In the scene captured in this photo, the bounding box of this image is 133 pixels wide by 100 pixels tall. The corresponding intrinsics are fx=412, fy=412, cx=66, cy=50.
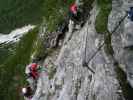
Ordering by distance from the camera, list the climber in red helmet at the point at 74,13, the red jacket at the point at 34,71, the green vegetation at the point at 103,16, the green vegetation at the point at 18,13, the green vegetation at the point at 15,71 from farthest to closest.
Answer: the green vegetation at the point at 18,13
the green vegetation at the point at 15,71
the red jacket at the point at 34,71
the climber in red helmet at the point at 74,13
the green vegetation at the point at 103,16

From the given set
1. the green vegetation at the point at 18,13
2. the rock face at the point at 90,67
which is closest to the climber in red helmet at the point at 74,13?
the rock face at the point at 90,67

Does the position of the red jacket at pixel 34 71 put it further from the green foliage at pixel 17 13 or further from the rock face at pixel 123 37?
the green foliage at pixel 17 13

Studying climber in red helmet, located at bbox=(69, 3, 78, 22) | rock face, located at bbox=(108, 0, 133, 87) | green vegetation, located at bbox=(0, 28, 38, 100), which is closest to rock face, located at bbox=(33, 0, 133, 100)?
rock face, located at bbox=(108, 0, 133, 87)

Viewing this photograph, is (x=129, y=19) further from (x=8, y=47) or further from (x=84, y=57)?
Result: (x=8, y=47)

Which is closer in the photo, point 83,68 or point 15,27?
point 83,68

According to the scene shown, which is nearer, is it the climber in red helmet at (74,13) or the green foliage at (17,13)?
the climber in red helmet at (74,13)

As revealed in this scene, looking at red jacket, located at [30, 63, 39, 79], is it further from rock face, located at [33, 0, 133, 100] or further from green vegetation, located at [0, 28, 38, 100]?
green vegetation, located at [0, 28, 38, 100]

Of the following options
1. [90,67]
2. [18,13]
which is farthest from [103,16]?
[18,13]

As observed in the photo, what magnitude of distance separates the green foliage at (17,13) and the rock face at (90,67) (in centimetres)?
4216

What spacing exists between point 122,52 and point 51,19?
1149 centimetres

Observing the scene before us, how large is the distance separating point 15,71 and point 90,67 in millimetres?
25079

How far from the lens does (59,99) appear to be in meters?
18.0

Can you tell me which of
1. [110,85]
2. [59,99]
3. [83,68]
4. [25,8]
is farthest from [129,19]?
[25,8]

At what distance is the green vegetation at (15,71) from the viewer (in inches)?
1510
